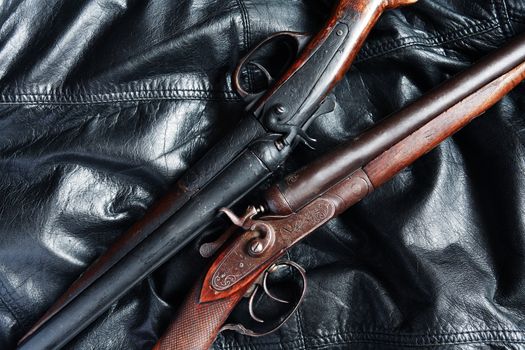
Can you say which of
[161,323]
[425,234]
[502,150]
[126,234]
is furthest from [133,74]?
[502,150]

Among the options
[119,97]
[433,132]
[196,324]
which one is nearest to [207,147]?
[119,97]

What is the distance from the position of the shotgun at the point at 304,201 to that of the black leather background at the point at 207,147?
23cm

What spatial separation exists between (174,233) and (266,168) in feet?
1.03

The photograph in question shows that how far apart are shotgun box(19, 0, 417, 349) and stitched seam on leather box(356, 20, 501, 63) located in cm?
21

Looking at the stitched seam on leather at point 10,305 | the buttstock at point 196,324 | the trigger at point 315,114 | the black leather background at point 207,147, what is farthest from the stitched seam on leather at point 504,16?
the stitched seam on leather at point 10,305

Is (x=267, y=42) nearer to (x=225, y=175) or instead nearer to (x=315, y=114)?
(x=315, y=114)

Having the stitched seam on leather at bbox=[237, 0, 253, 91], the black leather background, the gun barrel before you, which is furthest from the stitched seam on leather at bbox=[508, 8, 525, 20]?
the stitched seam on leather at bbox=[237, 0, 253, 91]

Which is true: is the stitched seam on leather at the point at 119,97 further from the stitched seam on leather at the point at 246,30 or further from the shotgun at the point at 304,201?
the shotgun at the point at 304,201

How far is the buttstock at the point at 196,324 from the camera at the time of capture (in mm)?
1508

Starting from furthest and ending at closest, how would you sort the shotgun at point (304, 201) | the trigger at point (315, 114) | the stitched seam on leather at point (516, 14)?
the stitched seam on leather at point (516, 14)
the trigger at point (315, 114)
the shotgun at point (304, 201)

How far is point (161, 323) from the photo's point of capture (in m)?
1.73

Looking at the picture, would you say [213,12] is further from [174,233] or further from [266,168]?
[174,233]

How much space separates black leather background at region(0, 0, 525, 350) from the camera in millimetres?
1688

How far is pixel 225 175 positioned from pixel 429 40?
840 millimetres
